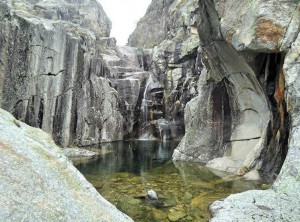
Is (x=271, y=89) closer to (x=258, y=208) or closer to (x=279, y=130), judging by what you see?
(x=279, y=130)

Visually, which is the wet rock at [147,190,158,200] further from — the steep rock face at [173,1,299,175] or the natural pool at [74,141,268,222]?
the steep rock face at [173,1,299,175]

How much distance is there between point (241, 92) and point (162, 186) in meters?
9.52

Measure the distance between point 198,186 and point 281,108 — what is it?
612cm

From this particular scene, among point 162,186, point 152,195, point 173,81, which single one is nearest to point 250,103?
point 162,186

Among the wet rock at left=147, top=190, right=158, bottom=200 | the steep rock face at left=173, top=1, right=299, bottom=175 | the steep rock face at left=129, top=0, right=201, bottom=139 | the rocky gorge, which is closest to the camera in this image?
the rocky gorge

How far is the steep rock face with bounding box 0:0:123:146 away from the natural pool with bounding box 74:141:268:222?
326 inches

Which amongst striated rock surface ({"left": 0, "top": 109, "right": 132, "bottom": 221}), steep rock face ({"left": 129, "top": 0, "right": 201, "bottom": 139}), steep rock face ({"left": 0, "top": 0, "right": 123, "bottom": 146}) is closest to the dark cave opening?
striated rock surface ({"left": 0, "top": 109, "right": 132, "bottom": 221})

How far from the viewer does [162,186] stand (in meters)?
14.8

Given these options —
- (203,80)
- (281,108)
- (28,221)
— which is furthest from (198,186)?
(203,80)

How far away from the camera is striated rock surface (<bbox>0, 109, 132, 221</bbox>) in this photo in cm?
540

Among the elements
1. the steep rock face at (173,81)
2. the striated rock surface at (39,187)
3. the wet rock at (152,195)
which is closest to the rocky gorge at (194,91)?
the steep rock face at (173,81)

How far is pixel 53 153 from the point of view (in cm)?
823

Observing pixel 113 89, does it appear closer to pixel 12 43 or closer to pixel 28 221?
pixel 12 43

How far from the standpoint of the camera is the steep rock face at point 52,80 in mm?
24922
